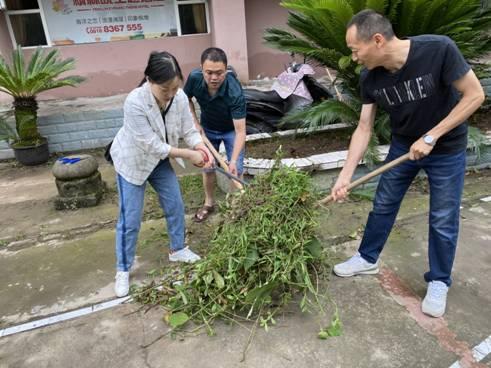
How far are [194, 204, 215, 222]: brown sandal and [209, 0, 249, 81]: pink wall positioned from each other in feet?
12.5

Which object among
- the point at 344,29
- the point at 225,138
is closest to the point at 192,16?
the point at 344,29

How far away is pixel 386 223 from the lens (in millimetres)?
2557

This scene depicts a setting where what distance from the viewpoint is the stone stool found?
12.9 ft

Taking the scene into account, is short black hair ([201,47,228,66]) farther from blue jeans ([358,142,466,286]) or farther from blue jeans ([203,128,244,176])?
blue jeans ([358,142,466,286])

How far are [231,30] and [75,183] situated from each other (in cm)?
402

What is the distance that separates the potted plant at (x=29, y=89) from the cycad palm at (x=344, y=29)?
114 inches

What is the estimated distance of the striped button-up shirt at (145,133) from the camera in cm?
230

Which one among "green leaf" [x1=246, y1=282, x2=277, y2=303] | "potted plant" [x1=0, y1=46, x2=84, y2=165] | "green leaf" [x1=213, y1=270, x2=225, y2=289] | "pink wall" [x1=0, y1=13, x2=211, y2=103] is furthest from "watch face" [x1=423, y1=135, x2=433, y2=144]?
"pink wall" [x1=0, y1=13, x2=211, y2=103]

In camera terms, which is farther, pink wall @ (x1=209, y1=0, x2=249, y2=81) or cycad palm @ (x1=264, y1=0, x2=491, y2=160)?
pink wall @ (x1=209, y1=0, x2=249, y2=81)

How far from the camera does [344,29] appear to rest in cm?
402

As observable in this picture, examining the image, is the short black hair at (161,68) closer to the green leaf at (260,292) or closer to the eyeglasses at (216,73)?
the eyeglasses at (216,73)

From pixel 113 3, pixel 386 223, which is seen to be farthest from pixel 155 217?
pixel 113 3

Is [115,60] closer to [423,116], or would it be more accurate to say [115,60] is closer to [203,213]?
[203,213]

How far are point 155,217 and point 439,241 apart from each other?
247 cm
